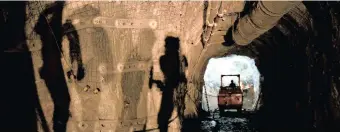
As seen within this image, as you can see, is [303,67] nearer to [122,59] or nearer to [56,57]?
[122,59]

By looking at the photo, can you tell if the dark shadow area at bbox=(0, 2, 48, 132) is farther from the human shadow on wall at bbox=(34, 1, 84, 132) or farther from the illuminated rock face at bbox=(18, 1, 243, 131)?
the human shadow on wall at bbox=(34, 1, 84, 132)

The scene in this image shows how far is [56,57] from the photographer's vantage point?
16.2 ft

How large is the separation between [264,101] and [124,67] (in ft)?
25.1

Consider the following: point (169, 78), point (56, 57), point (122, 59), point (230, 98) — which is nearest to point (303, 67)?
point (169, 78)

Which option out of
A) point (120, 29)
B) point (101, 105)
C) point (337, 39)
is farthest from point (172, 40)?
point (337, 39)

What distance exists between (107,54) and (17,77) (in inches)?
54.7

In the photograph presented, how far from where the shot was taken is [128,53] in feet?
17.8

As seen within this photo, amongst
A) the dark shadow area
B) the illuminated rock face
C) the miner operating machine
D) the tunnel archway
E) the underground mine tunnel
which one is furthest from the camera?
the miner operating machine

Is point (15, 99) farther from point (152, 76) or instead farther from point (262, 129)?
point (262, 129)

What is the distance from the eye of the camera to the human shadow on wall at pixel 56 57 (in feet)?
15.4

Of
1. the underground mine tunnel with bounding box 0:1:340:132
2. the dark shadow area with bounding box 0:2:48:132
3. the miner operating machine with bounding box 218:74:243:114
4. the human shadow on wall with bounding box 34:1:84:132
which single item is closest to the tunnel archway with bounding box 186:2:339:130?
the underground mine tunnel with bounding box 0:1:340:132

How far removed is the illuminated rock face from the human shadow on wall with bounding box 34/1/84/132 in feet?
0.05

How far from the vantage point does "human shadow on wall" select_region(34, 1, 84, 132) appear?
4.69m

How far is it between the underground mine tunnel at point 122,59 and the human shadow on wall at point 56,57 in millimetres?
15
